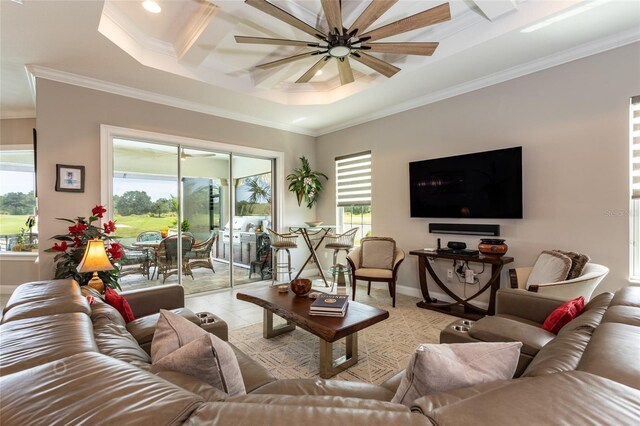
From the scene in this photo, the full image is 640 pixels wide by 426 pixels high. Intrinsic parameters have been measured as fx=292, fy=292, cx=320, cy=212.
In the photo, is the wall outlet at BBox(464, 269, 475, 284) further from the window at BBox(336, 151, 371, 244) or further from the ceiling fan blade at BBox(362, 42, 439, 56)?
the ceiling fan blade at BBox(362, 42, 439, 56)

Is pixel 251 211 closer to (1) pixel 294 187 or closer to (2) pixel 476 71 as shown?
(1) pixel 294 187

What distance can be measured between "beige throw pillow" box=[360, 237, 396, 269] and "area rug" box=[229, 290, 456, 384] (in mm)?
830

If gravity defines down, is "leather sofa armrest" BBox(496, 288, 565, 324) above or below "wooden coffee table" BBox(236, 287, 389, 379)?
above

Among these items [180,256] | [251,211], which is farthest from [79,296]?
[251,211]

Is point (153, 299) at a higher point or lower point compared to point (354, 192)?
lower

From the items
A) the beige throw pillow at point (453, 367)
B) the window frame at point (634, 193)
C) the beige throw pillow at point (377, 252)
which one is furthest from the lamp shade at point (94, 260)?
the window frame at point (634, 193)

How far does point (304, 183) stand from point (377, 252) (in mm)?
1996

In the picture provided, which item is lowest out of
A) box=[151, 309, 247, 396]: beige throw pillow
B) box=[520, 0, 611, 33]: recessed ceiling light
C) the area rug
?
the area rug

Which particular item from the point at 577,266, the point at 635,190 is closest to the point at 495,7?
the point at 635,190

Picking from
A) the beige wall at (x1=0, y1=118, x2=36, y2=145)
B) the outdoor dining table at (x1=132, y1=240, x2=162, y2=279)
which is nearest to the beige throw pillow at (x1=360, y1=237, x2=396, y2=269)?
the outdoor dining table at (x1=132, y1=240, x2=162, y2=279)

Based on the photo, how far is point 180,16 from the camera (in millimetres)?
2875

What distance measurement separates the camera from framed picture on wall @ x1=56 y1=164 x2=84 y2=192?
3500 millimetres

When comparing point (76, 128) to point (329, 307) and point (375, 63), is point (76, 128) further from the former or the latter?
point (329, 307)

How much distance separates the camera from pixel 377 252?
179 inches
